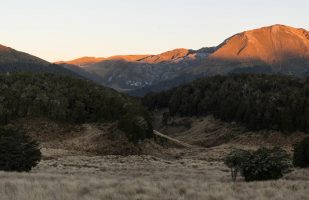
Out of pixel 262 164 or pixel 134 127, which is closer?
pixel 262 164

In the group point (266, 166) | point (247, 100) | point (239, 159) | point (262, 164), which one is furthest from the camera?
point (247, 100)

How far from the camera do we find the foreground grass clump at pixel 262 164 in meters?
30.9

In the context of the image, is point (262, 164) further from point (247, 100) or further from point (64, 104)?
point (247, 100)

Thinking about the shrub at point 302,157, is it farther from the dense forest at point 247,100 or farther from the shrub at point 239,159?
the dense forest at point 247,100

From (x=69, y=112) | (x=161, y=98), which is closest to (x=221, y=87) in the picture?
(x=161, y=98)

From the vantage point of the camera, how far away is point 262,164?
31281 mm

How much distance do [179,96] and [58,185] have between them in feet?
439

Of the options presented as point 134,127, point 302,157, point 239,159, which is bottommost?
point 302,157

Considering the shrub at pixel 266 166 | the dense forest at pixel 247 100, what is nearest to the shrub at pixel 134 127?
the dense forest at pixel 247 100

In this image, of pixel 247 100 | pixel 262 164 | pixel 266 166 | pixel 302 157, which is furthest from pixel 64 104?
pixel 266 166

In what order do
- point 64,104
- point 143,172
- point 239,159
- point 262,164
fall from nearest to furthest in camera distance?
1. point 262,164
2. point 239,159
3. point 143,172
4. point 64,104

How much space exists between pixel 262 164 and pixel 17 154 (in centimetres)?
1846

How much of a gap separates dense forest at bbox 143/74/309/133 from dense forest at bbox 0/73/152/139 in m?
29.4

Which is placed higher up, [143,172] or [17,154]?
[17,154]
